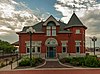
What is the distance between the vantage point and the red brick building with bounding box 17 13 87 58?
112 ft

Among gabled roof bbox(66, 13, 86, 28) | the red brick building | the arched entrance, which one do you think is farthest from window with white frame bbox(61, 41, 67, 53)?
gabled roof bbox(66, 13, 86, 28)

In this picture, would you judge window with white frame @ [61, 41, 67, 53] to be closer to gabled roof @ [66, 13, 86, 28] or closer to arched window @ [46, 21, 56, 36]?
arched window @ [46, 21, 56, 36]

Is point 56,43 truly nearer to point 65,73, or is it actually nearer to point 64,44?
point 64,44

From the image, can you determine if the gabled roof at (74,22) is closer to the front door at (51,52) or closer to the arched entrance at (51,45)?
the arched entrance at (51,45)

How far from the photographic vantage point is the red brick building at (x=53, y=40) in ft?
112

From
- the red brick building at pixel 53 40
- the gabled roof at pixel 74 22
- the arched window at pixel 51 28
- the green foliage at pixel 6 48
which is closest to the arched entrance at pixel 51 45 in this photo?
the red brick building at pixel 53 40

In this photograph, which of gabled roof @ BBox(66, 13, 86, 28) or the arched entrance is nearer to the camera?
the arched entrance

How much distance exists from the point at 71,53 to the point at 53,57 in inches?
125

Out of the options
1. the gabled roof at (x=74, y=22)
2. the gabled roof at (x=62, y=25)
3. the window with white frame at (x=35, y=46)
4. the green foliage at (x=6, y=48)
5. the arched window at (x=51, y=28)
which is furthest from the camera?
the green foliage at (x=6, y=48)

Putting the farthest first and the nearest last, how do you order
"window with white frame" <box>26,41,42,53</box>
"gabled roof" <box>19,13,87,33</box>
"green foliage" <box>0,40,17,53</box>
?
"green foliage" <box>0,40,17,53</box> < "gabled roof" <box>19,13,87,33</box> < "window with white frame" <box>26,41,42,53</box>

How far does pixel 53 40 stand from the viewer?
3434cm

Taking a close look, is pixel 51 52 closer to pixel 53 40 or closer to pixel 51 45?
pixel 51 45

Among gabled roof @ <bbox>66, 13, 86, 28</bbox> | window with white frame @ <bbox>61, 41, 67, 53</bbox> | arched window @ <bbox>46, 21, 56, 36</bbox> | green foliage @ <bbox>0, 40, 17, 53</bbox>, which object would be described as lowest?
green foliage @ <bbox>0, 40, 17, 53</bbox>

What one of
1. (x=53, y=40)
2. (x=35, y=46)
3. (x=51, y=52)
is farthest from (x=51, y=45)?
(x=35, y=46)
